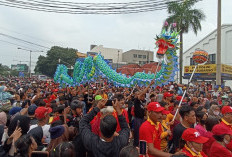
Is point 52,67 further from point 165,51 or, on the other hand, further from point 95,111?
point 95,111

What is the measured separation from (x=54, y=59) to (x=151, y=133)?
4419cm

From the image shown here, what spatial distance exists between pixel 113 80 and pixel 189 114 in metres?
5.81

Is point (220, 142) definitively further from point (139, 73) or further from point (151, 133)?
point (139, 73)

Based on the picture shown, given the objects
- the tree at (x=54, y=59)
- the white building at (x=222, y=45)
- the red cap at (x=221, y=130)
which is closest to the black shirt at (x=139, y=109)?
the red cap at (x=221, y=130)

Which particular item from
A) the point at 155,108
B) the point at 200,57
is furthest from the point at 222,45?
the point at 155,108

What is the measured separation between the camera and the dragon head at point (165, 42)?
20.7ft

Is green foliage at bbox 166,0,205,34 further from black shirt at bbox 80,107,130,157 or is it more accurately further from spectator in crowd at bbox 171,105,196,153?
black shirt at bbox 80,107,130,157

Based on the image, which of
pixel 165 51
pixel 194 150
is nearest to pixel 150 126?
pixel 194 150

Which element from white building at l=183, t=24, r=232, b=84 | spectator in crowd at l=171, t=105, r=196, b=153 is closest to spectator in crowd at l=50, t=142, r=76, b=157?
spectator in crowd at l=171, t=105, r=196, b=153

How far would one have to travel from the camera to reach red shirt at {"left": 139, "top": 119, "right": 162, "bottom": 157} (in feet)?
9.08

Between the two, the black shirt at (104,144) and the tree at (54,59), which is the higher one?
the tree at (54,59)

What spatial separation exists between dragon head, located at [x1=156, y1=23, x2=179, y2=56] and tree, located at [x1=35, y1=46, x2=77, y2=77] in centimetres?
3895

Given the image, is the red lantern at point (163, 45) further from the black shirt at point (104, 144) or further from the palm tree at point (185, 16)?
the palm tree at point (185, 16)

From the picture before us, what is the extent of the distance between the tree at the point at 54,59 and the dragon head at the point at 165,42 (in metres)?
39.0
